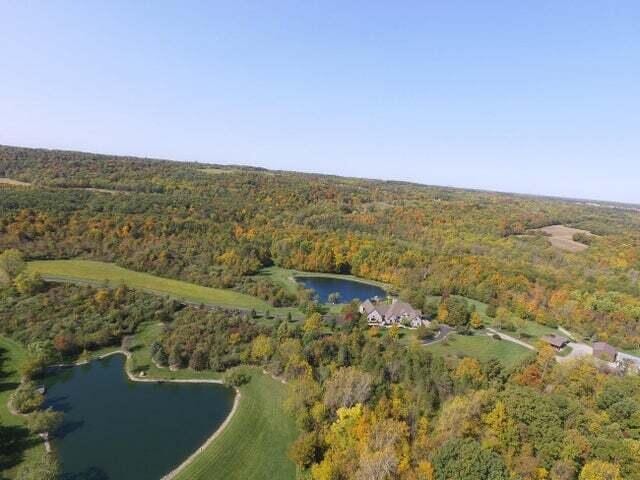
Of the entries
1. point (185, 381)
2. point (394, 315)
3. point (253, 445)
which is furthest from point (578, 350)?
point (185, 381)

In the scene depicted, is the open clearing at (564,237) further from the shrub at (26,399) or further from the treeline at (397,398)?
the shrub at (26,399)

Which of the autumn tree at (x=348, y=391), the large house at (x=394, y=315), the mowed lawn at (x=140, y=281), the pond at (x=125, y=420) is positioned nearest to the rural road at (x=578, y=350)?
the large house at (x=394, y=315)

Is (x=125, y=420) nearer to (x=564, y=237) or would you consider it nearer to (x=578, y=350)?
(x=578, y=350)

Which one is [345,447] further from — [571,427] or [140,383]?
[140,383]

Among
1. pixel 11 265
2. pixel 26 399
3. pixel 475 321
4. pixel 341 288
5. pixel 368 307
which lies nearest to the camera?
pixel 26 399

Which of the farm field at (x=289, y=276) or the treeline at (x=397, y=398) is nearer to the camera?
the treeline at (x=397, y=398)

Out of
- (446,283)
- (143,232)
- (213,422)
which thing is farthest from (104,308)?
(446,283)
